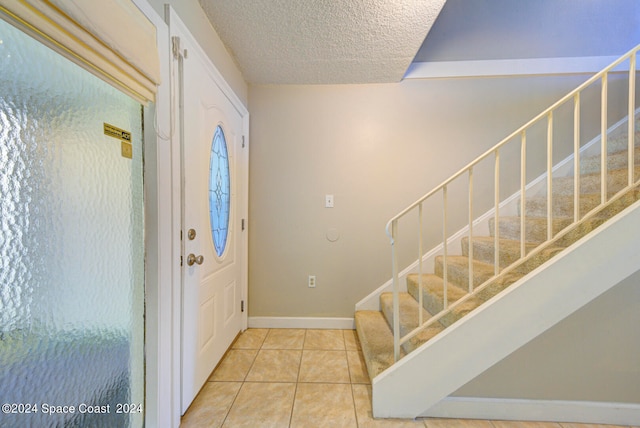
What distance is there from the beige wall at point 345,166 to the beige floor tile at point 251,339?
0.15m

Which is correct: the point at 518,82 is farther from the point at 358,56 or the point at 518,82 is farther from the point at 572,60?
the point at 358,56

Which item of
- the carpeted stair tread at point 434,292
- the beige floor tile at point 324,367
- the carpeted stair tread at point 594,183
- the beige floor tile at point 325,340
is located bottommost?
the beige floor tile at point 324,367

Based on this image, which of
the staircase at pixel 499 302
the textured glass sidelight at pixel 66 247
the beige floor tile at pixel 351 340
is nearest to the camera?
the textured glass sidelight at pixel 66 247

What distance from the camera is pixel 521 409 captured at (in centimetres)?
137

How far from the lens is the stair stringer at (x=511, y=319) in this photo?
1.15 meters

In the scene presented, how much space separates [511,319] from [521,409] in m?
0.60

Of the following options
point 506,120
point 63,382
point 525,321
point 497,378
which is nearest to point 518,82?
point 506,120

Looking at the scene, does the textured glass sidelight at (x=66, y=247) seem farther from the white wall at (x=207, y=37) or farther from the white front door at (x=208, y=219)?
the white wall at (x=207, y=37)

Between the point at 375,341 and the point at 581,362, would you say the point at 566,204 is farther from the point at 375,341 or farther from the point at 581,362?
the point at 375,341

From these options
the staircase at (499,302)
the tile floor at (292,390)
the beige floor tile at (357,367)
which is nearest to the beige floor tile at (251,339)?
the tile floor at (292,390)

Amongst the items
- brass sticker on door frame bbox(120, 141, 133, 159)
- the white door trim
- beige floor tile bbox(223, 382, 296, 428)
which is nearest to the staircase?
beige floor tile bbox(223, 382, 296, 428)

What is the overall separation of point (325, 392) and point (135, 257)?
1.31 metres

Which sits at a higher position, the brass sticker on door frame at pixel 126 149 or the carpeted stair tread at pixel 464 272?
the brass sticker on door frame at pixel 126 149

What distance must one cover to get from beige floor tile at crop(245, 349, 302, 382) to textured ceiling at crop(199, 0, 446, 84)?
2.29 m
